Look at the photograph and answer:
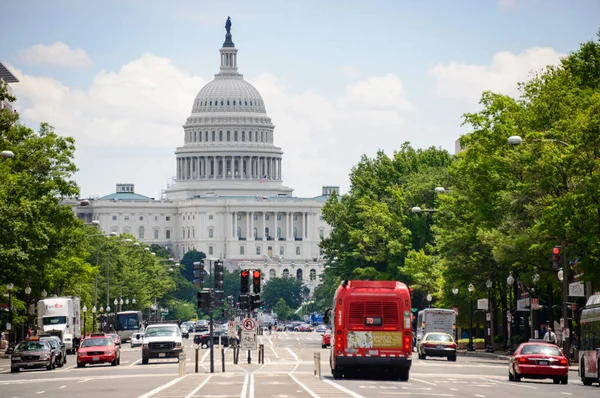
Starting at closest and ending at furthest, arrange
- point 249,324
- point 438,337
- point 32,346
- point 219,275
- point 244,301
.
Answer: point 219,275 < point 32,346 < point 249,324 < point 244,301 < point 438,337

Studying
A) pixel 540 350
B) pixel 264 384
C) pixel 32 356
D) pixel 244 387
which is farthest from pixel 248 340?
pixel 244 387

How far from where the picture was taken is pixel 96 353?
69.4m

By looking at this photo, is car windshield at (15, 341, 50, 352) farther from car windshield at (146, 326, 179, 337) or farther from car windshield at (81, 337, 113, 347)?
car windshield at (146, 326, 179, 337)

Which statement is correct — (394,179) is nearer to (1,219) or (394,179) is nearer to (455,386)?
(1,219)

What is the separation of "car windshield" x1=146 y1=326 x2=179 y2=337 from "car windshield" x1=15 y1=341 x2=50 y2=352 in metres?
7.49

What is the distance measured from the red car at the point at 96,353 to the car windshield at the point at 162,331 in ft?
9.49

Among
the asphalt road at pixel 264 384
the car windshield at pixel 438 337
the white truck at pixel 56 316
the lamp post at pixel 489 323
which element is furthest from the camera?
the white truck at pixel 56 316

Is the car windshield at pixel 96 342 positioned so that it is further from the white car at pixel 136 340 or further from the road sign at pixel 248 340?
the white car at pixel 136 340

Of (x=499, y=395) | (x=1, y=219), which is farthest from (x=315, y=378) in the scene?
(x=1, y=219)

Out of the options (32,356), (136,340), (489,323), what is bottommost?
(32,356)

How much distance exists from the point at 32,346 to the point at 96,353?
12.4 ft

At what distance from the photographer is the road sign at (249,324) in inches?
2616

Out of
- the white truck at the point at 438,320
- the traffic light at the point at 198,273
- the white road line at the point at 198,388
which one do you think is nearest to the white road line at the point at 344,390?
the white road line at the point at 198,388

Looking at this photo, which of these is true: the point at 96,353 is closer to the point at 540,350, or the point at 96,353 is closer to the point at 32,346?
the point at 32,346
